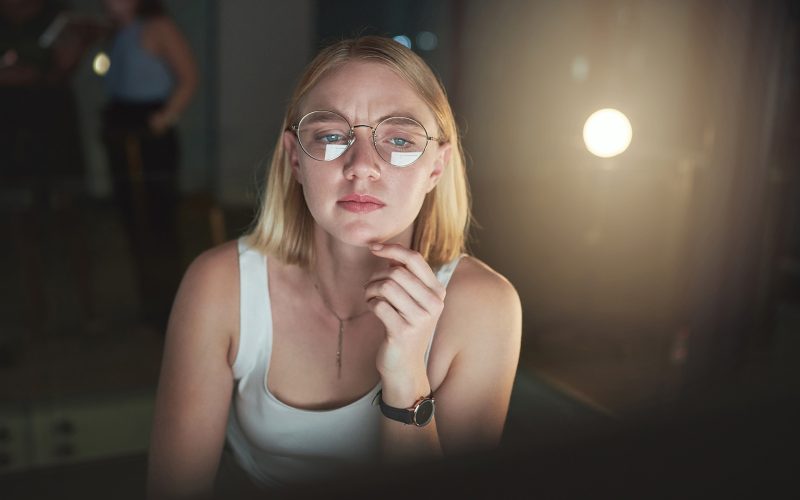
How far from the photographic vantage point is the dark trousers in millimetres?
2537

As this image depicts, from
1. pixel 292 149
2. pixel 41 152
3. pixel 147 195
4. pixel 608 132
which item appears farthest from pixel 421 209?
pixel 41 152

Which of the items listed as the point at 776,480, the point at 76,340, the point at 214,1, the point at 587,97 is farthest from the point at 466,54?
the point at 776,480

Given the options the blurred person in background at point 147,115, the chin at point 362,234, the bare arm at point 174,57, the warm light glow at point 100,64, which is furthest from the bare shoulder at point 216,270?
the warm light glow at point 100,64

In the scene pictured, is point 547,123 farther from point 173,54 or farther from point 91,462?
point 91,462

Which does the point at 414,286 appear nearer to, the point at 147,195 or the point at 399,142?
the point at 399,142

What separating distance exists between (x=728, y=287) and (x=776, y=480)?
8.88 ft

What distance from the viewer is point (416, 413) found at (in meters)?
0.89

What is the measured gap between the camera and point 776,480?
9.5 inches

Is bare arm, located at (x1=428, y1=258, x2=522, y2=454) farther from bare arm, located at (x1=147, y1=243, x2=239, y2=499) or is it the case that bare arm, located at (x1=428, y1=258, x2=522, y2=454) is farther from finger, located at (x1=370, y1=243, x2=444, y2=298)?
bare arm, located at (x1=147, y1=243, x2=239, y2=499)

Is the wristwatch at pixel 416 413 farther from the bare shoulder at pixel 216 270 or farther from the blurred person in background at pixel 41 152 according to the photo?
the blurred person in background at pixel 41 152

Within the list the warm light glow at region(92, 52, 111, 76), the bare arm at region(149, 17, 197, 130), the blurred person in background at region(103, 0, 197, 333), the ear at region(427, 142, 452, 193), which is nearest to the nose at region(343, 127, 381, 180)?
the ear at region(427, 142, 452, 193)

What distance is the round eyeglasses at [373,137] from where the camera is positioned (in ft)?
2.75

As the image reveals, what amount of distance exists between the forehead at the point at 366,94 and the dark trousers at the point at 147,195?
1.72 m

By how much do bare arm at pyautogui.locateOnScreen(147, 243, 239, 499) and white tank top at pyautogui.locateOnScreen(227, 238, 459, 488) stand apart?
23 mm
